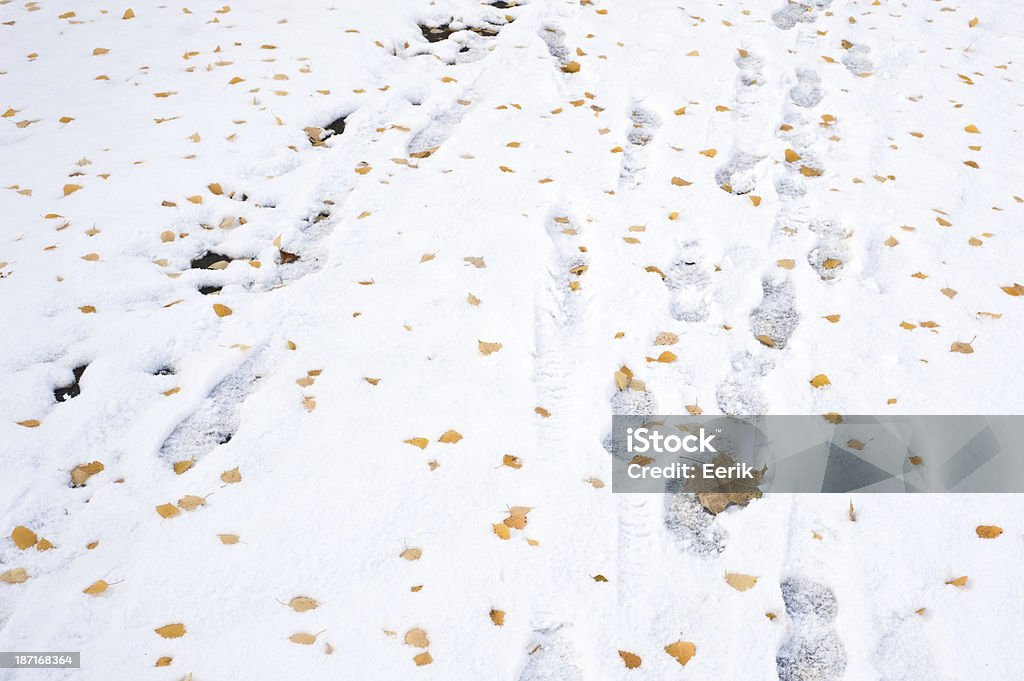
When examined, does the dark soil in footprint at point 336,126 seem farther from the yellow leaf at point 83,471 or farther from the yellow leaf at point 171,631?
the yellow leaf at point 171,631

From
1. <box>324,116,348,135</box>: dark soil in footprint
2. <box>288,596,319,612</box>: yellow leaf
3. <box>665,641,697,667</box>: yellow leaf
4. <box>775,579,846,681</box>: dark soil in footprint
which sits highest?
<box>324,116,348,135</box>: dark soil in footprint

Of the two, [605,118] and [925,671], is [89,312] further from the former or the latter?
[925,671]

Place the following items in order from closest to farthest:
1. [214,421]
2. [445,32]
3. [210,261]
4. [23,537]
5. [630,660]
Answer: [630,660] < [23,537] < [214,421] < [210,261] < [445,32]

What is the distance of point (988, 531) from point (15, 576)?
108 inches

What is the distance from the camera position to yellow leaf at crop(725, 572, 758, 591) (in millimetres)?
1836

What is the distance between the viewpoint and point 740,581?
6.06 ft

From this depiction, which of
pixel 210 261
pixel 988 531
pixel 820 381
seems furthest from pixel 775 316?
pixel 210 261

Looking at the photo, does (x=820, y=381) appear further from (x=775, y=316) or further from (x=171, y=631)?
(x=171, y=631)

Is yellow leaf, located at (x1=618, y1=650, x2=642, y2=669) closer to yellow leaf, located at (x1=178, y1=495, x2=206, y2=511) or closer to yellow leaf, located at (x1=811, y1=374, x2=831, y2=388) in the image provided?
yellow leaf, located at (x1=811, y1=374, x2=831, y2=388)

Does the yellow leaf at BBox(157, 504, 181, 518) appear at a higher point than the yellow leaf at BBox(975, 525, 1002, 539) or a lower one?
higher

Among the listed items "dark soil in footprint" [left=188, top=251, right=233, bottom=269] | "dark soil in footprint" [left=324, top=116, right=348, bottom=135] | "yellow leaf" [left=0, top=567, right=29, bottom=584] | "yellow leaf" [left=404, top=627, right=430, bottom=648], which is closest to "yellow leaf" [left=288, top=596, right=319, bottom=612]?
"yellow leaf" [left=404, top=627, right=430, bottom=648]

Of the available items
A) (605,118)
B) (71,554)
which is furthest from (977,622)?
(605,118)

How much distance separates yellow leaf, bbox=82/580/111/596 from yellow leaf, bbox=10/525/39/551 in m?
0.24

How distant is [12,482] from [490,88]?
298cm
